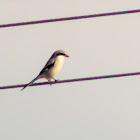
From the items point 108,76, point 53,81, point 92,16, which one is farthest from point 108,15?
point 53,81

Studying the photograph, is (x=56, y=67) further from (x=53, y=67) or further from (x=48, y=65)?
(x=48, y=65)

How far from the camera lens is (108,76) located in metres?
11.9

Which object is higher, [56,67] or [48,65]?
[48,65]

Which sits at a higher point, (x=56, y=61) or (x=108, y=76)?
(x=56, y=61)

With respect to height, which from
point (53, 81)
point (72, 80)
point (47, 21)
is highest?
point (53, 81)

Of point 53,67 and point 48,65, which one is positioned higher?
point 48,65

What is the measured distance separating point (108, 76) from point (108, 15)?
3.41 ft

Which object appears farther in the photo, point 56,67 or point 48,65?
point 48,65

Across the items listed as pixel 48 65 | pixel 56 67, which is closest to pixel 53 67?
pixel 56 67

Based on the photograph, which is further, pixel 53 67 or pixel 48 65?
pixel 48 65

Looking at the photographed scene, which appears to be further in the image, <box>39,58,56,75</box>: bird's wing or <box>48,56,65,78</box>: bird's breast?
<box>39,58,56,75</box>: bird's wing

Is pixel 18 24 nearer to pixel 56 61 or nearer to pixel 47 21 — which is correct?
pixel 47 21

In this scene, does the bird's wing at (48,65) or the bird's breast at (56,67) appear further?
the bird's wing at (48,65)

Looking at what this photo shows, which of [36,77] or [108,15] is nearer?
[108,15]
